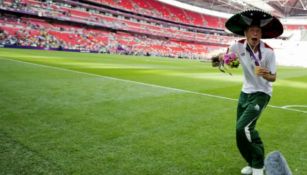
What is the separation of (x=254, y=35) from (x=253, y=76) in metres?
0.55

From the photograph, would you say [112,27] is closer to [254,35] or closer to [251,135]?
[254,35]

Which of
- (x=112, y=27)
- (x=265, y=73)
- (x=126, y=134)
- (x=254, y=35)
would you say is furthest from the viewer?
(x=112, y=27)

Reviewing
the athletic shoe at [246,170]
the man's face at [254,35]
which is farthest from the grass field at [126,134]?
the man's face at [254,35]

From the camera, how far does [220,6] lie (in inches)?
3442

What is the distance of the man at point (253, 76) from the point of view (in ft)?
12.0

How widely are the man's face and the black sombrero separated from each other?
0.07 m

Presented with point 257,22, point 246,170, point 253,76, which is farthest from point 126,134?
point 257,22

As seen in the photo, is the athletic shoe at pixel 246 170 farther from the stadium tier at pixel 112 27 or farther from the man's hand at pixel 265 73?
the stadium tier at pixel 112 27

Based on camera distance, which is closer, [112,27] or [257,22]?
[257,22]

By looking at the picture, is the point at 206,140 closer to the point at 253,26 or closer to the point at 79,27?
the point at 253,26

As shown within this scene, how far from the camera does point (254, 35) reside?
3777mm

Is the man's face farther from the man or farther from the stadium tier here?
the stadium tier

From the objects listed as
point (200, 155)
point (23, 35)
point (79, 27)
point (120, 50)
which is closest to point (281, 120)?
point (200, 155)

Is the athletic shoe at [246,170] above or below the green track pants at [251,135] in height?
below
